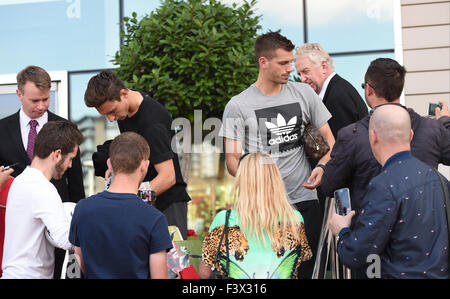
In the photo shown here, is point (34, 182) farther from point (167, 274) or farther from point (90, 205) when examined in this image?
point (167, 274)

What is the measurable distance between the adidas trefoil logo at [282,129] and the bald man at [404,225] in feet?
4.13

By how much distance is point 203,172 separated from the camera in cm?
856

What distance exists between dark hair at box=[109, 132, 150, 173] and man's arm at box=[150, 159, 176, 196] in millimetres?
911

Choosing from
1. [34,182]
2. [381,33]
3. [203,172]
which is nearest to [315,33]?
[381,33]

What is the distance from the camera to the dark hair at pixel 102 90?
4.29 m

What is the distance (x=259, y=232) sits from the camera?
129 inches

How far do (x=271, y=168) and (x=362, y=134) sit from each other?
21.8 inches

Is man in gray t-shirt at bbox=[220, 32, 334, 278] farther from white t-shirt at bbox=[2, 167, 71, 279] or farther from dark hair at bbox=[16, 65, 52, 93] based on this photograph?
dark hair at bbox=[16, 65, 52, 93]

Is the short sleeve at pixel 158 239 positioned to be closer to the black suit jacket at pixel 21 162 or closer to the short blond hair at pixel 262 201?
the short blond hair at pixel 262 201

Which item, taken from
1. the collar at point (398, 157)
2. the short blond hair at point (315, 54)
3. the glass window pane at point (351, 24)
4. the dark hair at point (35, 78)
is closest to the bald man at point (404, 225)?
the collar at point (398, 157)

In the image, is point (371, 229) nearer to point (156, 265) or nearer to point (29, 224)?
point (156, 265)

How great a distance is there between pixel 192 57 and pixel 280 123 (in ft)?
8.82
